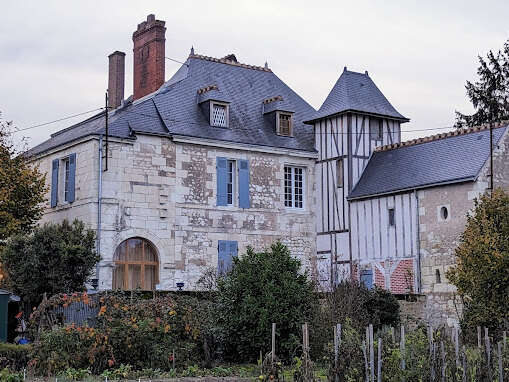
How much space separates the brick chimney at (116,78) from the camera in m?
24.5

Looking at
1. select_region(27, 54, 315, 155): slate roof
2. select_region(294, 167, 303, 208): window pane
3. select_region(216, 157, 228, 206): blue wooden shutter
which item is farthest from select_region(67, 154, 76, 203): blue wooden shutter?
select_region(294, 167, 303, 208): window pane

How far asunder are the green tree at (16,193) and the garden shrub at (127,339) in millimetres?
4479

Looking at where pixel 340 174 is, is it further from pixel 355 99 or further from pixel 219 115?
pixel 219 115

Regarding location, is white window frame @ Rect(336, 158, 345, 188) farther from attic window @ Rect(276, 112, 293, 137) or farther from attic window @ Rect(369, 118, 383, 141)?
attic window @ Rect(276, 112, 293, 137)

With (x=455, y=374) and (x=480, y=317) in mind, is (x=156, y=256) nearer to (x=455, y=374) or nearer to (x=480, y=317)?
(x=480, y=317)

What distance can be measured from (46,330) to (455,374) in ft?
20.7

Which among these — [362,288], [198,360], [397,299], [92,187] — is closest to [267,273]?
[198,360]

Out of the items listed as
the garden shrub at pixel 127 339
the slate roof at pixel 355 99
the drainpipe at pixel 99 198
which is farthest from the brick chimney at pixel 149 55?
the garden shrub at pixel 127 339

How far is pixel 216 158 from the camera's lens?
2056 cm

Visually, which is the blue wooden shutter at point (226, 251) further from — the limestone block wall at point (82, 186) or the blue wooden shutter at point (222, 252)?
the limestone block wall at point (82, 186)

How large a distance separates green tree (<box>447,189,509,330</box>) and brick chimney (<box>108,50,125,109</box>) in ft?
43.9

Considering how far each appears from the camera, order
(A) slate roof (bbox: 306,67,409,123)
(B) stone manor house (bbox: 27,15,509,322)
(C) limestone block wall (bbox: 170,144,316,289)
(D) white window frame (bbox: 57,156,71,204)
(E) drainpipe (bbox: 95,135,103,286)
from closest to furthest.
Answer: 1. (E) drainpipe (bbox: 95,135,103,286)
2. (B) stone manor house (bbox: 27,15,509,322)
3. (C) limestone block wall (bbox: 170,144,316,289)
4. (D) white window frame (bbox: 57,156,71,204)
5. (A) slate roof (bbox: 306,67,409,123)

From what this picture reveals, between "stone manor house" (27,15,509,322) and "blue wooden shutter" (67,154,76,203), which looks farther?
"blue wooden shutter" (67,154,76,203)

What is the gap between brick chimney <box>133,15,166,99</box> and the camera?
2223 cm
